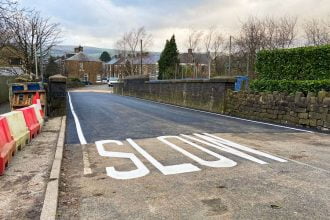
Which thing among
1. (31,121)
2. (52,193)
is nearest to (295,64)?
(31,121)

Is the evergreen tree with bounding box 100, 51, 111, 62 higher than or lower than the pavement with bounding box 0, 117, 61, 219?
higher

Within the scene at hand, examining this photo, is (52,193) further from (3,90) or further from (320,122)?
(3,90)

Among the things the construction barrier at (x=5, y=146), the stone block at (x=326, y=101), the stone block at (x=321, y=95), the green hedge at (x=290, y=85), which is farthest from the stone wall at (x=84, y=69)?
the construction barrier at (x=5, y=146)

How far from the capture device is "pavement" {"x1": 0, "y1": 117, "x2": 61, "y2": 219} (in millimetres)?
4540

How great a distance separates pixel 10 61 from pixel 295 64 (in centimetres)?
2971

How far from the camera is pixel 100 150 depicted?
26.7 ft

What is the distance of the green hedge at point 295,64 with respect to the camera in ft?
43.0

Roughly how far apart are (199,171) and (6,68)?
3394 centimetres

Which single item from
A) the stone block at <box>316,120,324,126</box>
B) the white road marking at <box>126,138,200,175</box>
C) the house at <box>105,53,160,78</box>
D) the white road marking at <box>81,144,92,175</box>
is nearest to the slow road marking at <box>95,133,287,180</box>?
the white road marking at <box>126,138,200,175</box>

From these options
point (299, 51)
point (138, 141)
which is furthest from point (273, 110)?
point (138, 141)

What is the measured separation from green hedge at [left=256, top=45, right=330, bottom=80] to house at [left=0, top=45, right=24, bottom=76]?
22.1 meters

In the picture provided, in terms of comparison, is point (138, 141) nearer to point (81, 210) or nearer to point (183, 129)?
point (183, 129)

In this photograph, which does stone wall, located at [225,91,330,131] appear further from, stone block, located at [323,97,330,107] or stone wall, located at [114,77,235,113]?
stone wall, located at [114,77,235,113]

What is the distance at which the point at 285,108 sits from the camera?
1312 cm
